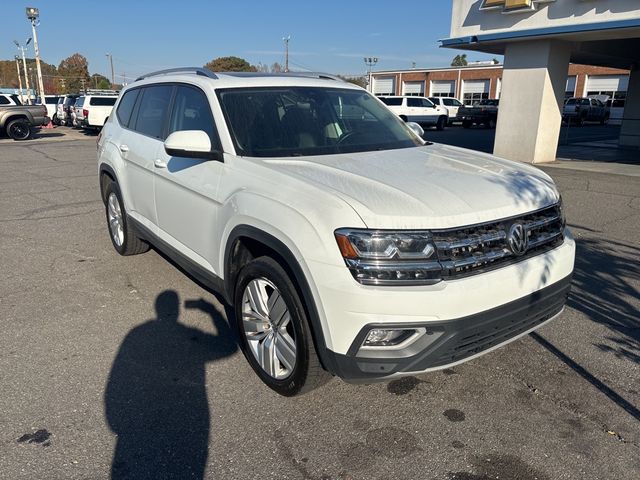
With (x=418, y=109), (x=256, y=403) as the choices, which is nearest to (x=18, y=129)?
(x=418, y=109)

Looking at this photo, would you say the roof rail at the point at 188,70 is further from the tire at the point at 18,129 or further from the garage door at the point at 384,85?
the garage door at the point at 384,85

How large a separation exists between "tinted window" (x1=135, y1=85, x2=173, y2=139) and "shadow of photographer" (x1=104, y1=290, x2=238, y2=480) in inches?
63.1

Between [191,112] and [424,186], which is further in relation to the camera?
[191,112]

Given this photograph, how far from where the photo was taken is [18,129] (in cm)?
2142

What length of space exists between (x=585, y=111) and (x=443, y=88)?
21262 millimetres

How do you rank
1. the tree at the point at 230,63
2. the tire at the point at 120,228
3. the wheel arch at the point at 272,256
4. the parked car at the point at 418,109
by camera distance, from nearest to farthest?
the wheel arch at the point at 272,256, the tire at the point at 120,228, the parked car at the point at 418,109, the tree at the point at 230,63

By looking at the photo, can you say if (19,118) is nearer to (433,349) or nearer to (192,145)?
(192,145)

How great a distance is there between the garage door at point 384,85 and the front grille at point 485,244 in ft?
183

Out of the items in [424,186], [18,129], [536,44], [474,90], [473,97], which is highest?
[536,44]

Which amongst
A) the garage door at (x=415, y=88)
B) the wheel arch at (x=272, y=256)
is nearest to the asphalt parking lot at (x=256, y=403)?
the wheel arch at (x=272, y=256)

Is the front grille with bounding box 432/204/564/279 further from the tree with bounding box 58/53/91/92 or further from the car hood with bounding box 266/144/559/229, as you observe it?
the tree with bounding box 58/53/91/92

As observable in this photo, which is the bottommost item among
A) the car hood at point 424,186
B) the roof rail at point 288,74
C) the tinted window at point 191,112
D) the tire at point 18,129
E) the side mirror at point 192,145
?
the tire at point 18,129

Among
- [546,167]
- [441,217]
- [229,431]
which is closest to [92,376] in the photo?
[229,431]

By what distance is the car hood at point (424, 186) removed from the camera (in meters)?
2.61
